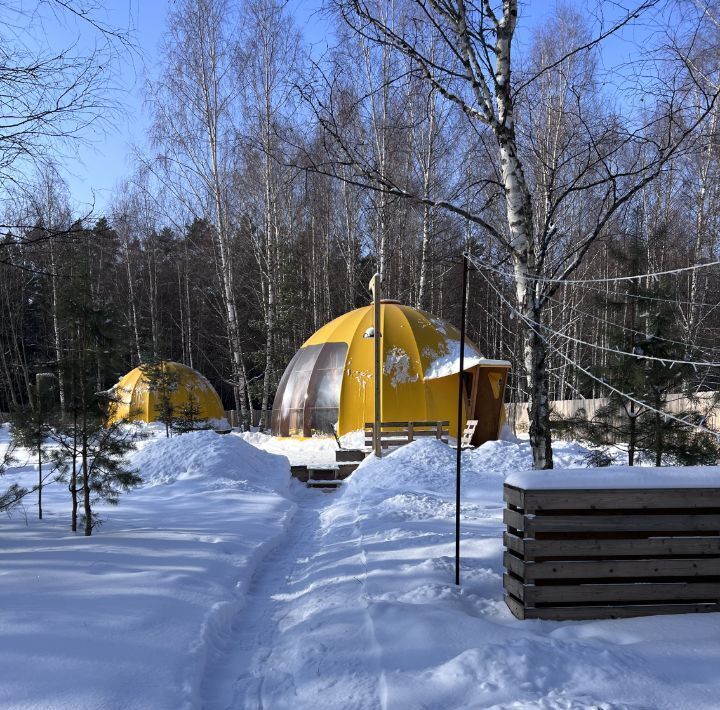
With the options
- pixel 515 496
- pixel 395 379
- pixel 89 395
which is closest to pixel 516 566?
pixel 515 496

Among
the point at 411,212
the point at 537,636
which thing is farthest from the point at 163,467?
the point at 411,212

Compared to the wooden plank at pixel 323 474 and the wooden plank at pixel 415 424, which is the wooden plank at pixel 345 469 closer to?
the wooden plank at pixel 323 474

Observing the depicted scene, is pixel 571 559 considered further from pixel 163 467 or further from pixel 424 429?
pixel 424 429

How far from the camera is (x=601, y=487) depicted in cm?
426

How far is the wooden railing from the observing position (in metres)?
14.7

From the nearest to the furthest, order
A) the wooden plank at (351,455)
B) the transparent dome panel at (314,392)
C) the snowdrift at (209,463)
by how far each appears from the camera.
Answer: the snowdrift at (209,463), the wooden plank at (351,455), the transparent dome panel at (314,392)

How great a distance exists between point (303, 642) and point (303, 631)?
0.73 ft

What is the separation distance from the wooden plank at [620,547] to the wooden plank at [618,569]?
5 cm

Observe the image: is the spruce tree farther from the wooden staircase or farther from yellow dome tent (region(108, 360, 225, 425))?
yellow dome tent (region(108, 360, 225, 425))

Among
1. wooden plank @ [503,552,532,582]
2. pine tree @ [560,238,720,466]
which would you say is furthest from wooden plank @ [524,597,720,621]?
pine tree @ [560,238,720,466]

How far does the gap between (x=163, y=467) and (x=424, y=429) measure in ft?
21.4

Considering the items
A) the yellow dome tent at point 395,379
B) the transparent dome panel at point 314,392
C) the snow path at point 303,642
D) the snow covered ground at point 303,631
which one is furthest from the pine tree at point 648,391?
the transparent dome panel at point 314,392

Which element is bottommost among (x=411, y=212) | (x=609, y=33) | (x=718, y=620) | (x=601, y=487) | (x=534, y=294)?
(x=718, y=620)

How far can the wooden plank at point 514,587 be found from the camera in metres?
4.30
